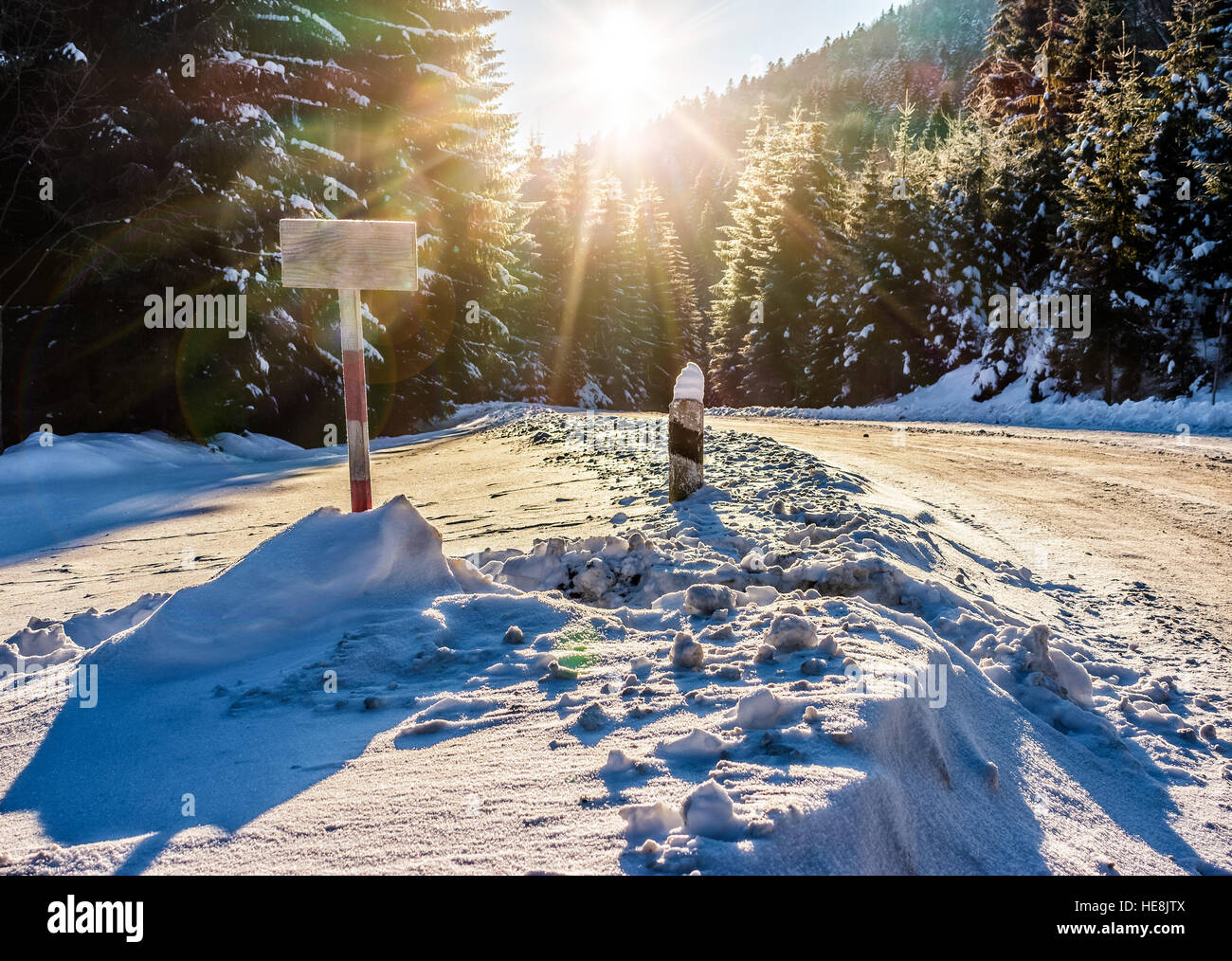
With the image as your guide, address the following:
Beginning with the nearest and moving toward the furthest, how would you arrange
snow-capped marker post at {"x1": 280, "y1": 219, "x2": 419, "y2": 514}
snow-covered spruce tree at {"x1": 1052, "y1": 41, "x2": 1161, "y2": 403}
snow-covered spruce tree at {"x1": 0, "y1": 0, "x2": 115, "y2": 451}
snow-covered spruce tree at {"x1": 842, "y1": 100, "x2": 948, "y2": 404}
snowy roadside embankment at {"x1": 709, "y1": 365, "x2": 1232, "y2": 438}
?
snow-capped marker post at {"x1": 280, "y1": 219, "x2": 419, "y2": 514}
snow-covered spruce tree at {"x1": 0, "y1": 0, "x2": 115, "y2": 451}
snowy roadside embankment at {"x1": 709, "y1": 365, "x2": 1232, "y2": 438}
snow-covered spruce tree at {"x1": 1052, "y1": 41, "x2": 1161, "y2": 403}
snow-covered spruce tree at {"x1": 842, "y1": 100, "x2": 948, "y2": 404}

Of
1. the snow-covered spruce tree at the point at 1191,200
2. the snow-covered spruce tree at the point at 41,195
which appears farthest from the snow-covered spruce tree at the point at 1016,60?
the snow-covered spruce tree at the point at 41,195

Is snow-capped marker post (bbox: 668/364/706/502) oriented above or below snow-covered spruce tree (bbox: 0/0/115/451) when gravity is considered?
below

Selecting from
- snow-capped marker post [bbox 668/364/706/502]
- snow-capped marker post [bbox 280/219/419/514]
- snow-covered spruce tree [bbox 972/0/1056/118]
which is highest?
snow-covered spruce tree [bbox 972/0/1056/118]

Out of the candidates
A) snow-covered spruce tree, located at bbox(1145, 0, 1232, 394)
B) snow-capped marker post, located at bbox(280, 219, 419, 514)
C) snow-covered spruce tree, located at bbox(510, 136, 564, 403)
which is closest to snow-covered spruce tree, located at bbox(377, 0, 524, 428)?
snow-covered spruce tree, located at bbox(510, 136, 564, 403)

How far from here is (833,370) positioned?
30.8 m

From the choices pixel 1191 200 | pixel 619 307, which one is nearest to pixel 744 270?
pixel 619 307

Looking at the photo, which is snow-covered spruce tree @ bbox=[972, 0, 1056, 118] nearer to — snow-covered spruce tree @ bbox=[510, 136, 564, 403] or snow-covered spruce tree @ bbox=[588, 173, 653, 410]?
snow-covered spruce tree @ bbox=[588, 173, 653, 410]

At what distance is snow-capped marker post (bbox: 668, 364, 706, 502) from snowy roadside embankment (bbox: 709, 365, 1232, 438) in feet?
38.3

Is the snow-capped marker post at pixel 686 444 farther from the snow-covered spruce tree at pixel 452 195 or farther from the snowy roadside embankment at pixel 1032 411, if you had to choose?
the snow-covered spruce tree at pixel 452 195

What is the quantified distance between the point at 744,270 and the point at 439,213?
789 inches

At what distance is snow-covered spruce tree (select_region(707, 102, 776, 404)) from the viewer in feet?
122

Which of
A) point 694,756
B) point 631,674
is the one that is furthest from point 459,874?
point 631,674
